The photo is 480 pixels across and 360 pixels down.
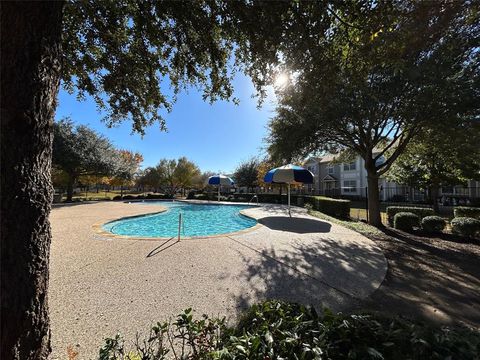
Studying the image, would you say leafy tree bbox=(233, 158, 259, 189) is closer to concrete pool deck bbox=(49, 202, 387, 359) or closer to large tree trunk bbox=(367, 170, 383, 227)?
large tree trunk bbox=(367, 170, 383, 227)

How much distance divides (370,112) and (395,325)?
10.1 metres

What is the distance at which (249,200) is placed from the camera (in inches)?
1173

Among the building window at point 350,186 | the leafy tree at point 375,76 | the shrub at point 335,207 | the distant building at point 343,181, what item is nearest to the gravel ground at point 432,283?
the leafy tree at point 375,76

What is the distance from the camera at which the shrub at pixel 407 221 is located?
1038 centimetres

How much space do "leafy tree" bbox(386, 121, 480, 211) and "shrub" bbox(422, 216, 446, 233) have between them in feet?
9.93

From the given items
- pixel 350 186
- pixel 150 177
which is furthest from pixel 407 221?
pixel 150 177

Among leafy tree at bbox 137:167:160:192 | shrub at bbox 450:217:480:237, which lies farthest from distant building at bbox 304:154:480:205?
leafy tree at bbox 137:167:160:192

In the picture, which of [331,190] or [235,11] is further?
[331,190]

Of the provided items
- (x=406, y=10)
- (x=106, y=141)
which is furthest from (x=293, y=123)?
(x=106, y=141)

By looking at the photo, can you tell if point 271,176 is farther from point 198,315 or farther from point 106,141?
point 106,141

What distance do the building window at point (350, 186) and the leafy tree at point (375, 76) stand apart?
26223 millimetres

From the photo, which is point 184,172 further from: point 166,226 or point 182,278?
point 182,278

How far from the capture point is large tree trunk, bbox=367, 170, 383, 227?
12.0m

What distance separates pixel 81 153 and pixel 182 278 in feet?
79.1
